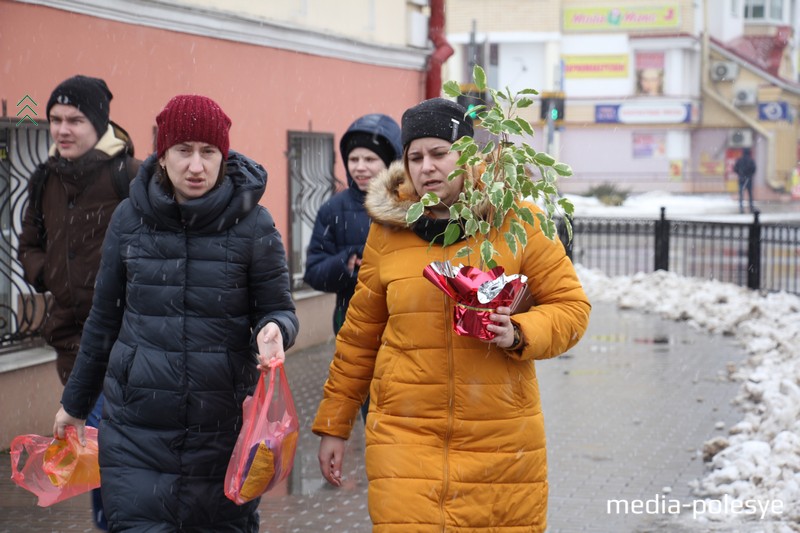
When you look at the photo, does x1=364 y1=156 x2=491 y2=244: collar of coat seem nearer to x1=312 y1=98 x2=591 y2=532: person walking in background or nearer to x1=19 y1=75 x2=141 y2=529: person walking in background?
x1=312 y1=98 x2=591 y2=532: person walking in background

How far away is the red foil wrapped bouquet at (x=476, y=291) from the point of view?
11.9 feet

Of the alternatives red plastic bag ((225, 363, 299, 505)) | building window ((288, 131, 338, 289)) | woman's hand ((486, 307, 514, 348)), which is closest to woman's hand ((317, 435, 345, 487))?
red plastic bag ((225, 363, 299, 505))

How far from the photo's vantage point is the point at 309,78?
12.9 m

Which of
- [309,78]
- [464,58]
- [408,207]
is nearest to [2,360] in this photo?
[408,207]

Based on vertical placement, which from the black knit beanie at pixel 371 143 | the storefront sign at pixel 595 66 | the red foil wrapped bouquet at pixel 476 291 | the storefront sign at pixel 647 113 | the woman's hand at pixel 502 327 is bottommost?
the woman's hand at pixel 502 327

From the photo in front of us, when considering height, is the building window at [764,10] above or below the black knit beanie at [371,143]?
above

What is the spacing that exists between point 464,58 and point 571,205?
49846mm

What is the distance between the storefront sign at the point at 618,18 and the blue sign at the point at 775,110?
16.8ft

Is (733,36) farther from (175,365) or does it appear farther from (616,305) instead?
(175,365)

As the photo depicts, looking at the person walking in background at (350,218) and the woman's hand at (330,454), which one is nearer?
the woman's hand at (330,454)

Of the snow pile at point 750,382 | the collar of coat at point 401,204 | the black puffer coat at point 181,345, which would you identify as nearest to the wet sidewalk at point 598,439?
the snow pile at point 750,382

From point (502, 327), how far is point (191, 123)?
1.26 meters

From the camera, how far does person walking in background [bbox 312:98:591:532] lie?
3.78m

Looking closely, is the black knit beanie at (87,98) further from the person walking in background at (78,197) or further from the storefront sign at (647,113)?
the storefront sign at (647,113)
